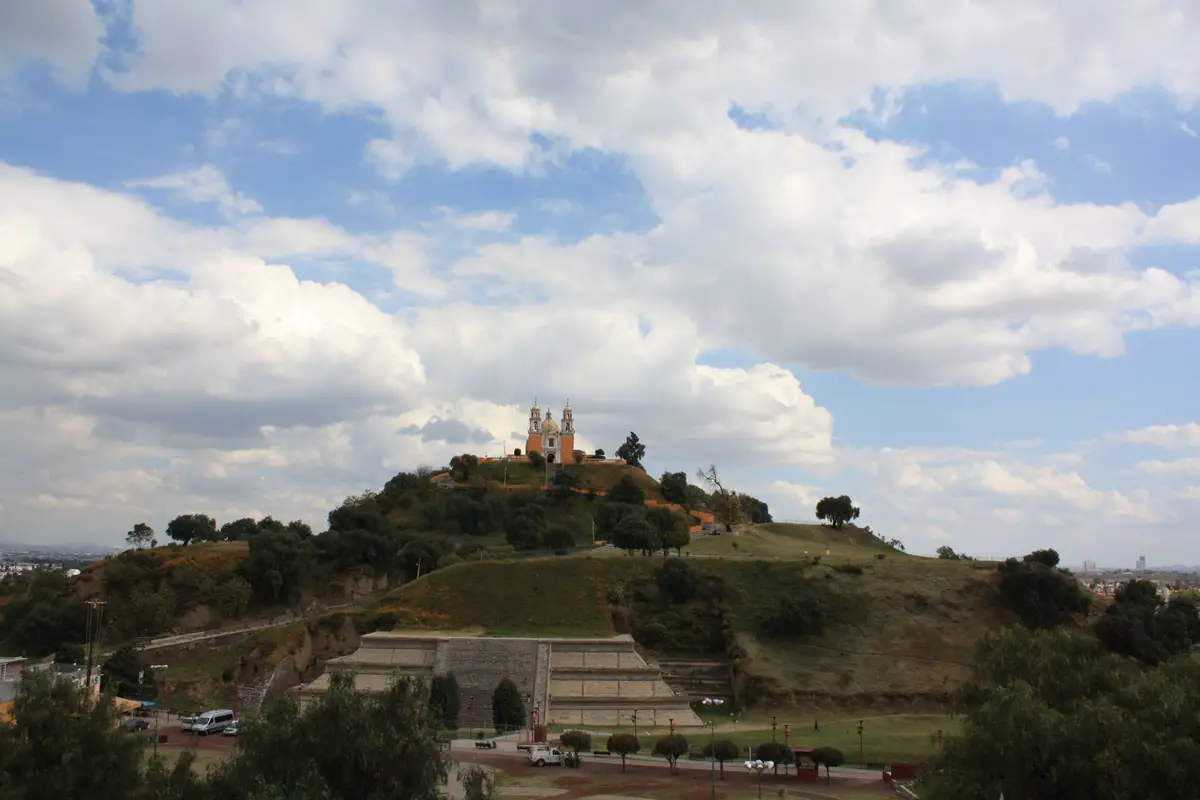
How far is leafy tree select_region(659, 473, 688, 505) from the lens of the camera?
354 feet

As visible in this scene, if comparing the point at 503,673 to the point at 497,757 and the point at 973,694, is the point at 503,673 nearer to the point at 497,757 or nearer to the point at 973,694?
the point at 497,757

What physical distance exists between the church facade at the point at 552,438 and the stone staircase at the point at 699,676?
59425 millimetres

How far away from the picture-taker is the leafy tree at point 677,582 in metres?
64.2

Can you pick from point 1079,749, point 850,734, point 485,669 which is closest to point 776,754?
point 850,734

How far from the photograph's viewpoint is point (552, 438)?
11988cm

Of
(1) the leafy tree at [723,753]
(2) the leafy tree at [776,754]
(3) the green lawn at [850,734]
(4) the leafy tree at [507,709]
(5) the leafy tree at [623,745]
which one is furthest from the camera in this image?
(4) the leafy tree at [507,709]

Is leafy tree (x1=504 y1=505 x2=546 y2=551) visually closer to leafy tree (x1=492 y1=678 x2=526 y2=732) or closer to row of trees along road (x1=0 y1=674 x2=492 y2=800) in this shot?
leafy tree (x1=492 y1=678 x2=526 y2=732)

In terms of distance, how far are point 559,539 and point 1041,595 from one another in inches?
1508

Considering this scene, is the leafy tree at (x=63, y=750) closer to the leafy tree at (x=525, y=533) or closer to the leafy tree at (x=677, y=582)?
the leafy tree at (x=677, y=582)

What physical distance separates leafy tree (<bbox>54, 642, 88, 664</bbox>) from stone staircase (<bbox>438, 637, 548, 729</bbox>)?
23.7m

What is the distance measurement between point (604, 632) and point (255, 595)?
31.5 metres

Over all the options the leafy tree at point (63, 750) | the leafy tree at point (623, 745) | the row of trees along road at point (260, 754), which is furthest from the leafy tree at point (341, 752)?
the leafy tree at point (623, 745)

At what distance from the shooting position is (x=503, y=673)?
52656 millimetres

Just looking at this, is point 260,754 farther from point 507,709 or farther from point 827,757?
point 507,709
